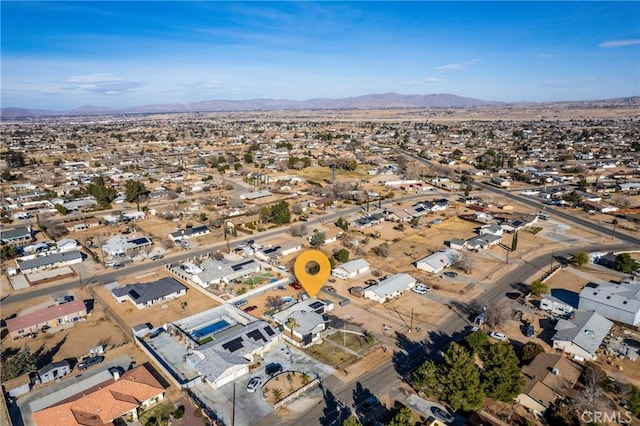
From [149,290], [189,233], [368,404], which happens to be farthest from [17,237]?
[368,404]

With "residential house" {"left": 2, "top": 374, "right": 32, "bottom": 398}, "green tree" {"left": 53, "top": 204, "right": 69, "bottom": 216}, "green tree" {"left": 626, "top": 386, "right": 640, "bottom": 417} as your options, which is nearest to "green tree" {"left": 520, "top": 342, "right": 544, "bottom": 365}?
"green tree" {"left": 626, "top": 386, "right": 640, "bottom": 417}

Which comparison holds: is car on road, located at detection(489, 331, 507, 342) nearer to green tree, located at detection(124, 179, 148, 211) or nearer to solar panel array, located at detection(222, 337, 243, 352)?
solar panel array, located at detection(222, 337, 243, 352)

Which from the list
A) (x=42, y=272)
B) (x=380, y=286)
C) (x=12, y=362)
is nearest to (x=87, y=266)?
(x=42, y=272)

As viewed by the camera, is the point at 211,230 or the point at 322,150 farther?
the point at 322,150

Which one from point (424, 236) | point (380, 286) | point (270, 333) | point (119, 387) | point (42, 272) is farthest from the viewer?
point (424, 236)

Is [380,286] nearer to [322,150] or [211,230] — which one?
[211,230]

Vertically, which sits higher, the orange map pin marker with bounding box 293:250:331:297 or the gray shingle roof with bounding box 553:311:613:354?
the orange map pin marker with bounding box 293:250:331:297

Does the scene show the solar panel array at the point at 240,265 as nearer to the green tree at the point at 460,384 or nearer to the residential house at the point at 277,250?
the residential house at the point at 277,250
